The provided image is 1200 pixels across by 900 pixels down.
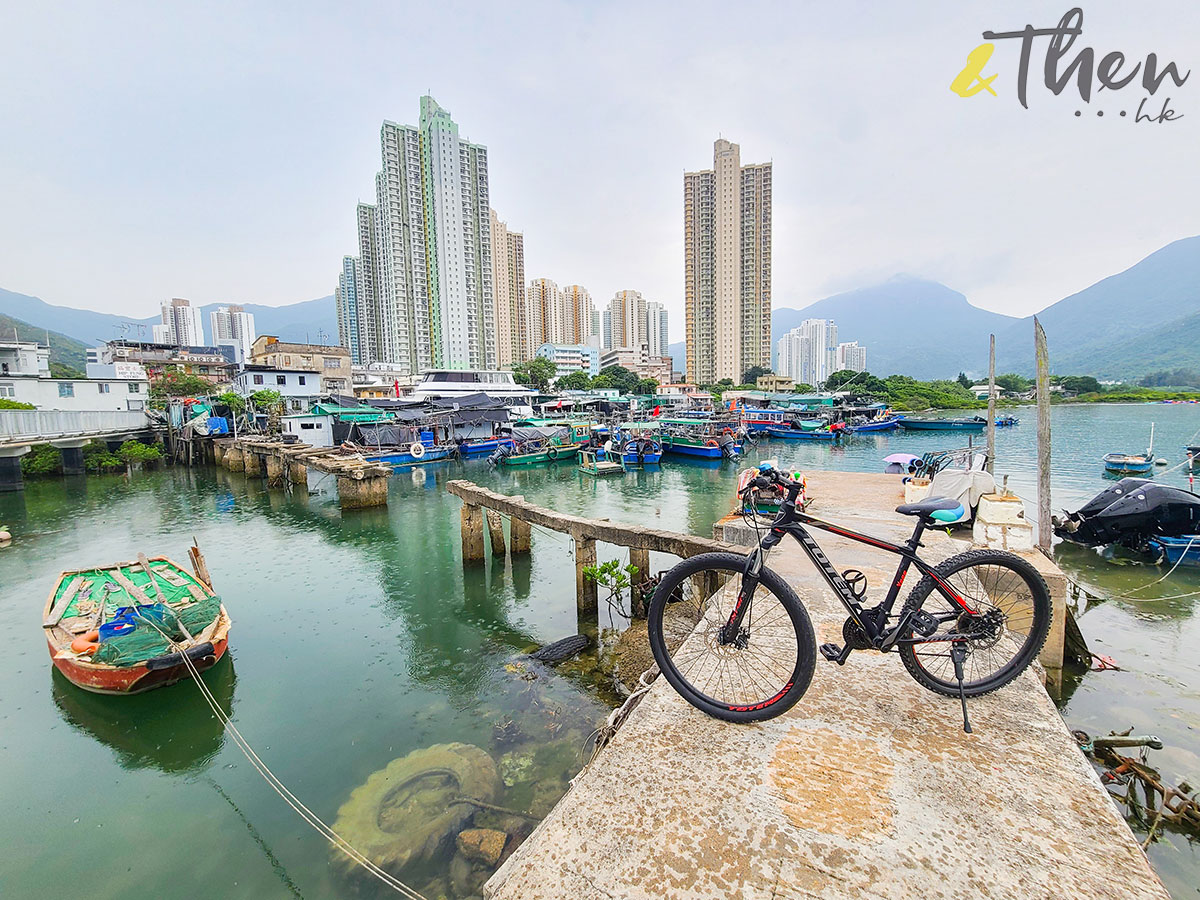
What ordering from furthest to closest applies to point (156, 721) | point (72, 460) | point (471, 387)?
point (471, 387)
point (72, 460)
point (156, 721)

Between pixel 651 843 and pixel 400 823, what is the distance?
4.39 metres

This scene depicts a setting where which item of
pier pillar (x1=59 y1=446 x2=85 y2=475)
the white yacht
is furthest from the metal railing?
the white yacht

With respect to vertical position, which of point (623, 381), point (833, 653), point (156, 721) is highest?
point (623, 381)

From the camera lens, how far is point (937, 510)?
3.21m

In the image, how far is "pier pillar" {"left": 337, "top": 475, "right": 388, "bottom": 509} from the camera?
21.3 metres

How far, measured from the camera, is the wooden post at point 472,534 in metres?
13.4

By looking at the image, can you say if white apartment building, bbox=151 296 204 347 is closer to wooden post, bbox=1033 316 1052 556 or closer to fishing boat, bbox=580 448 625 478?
fishing boat, bbox=580 448 625 478

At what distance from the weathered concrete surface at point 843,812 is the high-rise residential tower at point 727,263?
9880 centimetres

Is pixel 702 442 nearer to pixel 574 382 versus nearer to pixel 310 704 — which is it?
pixel 310 704

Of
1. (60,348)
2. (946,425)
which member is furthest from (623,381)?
(60,348)

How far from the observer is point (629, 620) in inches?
399

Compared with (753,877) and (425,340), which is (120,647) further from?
(425,340)

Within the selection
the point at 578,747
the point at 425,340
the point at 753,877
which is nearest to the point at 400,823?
the point at 578,747

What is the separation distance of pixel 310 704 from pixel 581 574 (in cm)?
486
